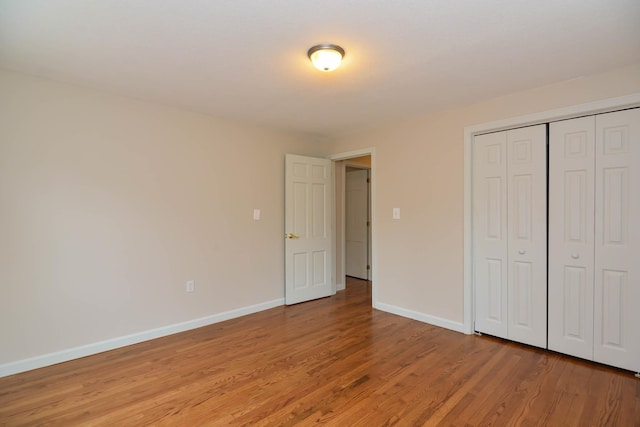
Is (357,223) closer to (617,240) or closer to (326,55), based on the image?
(617,240)

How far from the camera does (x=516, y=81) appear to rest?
2.74m

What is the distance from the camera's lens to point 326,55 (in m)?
2.16

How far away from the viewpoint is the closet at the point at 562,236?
8.30 ft

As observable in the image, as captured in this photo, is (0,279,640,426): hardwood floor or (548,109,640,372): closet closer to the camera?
(0,279,640,426): hardwood floor

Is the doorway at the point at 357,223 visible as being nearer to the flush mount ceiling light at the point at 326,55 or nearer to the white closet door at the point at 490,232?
the white closet door at the point at 490,232

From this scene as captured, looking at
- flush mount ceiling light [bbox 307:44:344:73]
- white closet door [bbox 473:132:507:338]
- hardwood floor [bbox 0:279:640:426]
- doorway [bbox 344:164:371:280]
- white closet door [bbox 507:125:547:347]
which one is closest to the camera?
hardwood floor [bbox 0:279:640:426]

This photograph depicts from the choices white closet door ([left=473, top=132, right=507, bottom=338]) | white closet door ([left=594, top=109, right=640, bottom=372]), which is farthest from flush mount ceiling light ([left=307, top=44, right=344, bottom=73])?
white closet door ([left=594, top=109, right=640, bottom=372])

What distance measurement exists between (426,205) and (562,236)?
131 centimetres

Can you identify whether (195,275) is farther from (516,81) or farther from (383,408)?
(516,81)

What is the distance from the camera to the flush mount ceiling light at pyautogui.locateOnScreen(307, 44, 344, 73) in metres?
2.14

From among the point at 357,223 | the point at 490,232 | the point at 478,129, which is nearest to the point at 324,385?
the point at 490,232

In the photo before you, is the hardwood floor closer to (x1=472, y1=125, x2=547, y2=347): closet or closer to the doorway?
(x1=472, y1=125, x2=547, y2=347): closet

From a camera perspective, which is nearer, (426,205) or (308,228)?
(426,205)

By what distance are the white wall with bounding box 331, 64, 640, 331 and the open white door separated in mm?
861
